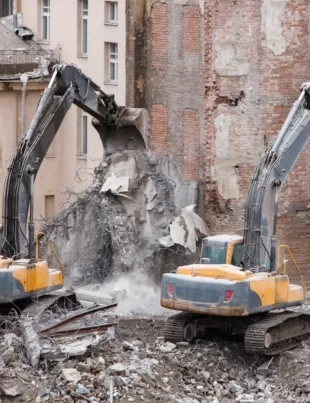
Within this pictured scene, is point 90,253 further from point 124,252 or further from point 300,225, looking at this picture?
point 300,225

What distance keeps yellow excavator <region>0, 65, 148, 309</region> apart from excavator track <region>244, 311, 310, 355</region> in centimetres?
392

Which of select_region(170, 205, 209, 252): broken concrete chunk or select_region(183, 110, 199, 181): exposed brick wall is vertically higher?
select_region(183, 110, 199, 181): exposed brick wall

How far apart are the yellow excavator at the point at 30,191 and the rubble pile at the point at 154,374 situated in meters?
1.64

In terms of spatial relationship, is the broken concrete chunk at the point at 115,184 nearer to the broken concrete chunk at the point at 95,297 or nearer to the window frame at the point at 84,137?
the broken concrete chunk at the point at 95,297

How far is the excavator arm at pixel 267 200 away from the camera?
23969mm

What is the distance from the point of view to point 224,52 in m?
30.4

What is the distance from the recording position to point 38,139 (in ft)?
84.6

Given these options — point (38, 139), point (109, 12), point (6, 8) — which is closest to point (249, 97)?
point (38, 139)

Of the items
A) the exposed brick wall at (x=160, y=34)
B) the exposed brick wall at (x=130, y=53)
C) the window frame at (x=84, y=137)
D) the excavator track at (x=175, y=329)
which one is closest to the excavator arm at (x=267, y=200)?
the excavator track at (x=175, y=329)

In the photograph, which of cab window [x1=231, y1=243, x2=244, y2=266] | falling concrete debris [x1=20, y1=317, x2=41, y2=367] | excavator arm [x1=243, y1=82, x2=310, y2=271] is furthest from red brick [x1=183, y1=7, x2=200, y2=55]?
falling concrete debris [x1=20, y1=317, x2=41, y2=367]

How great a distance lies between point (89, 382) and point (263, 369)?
3.37 m

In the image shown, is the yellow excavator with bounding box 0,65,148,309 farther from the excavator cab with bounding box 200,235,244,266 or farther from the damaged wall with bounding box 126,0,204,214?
the damaged wall with bounding box 126,0,204,214

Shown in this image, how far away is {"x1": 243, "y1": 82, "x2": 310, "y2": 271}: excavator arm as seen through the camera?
23969mm

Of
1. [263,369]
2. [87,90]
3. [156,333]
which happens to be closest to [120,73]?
[87,90]
